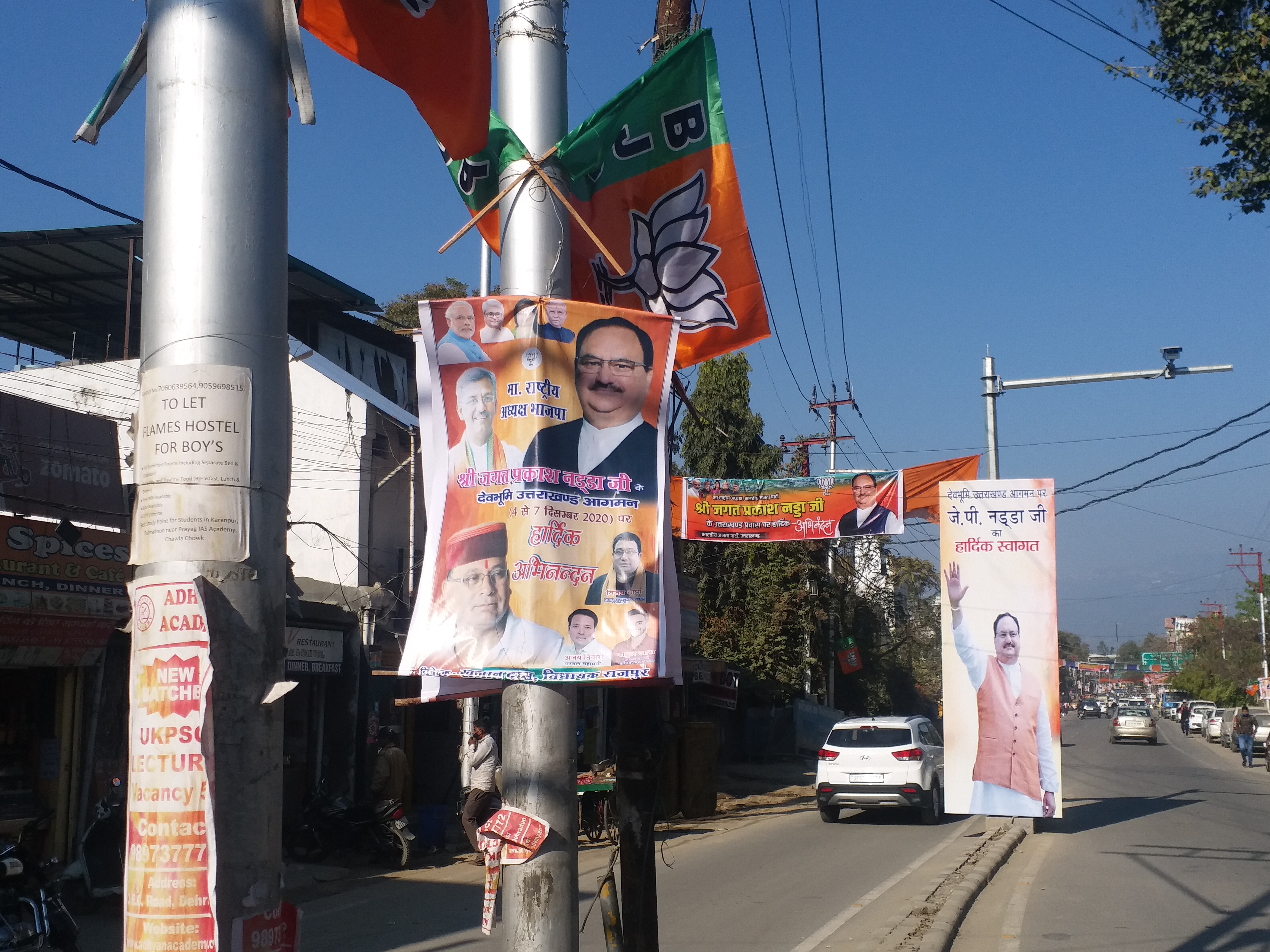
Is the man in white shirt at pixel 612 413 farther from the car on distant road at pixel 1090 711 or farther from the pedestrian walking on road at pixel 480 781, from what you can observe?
the car on distant road at pixel 1090 711

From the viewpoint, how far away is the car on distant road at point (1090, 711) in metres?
99.6

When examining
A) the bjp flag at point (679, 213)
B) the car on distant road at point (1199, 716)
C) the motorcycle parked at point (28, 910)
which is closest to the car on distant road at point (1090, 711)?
the car on distant road at point (1199, 716)

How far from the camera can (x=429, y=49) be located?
3.96 meters

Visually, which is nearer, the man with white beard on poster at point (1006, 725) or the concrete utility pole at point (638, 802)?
the concrete utility pole at point (638, 802)

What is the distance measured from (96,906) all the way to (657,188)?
9.78m

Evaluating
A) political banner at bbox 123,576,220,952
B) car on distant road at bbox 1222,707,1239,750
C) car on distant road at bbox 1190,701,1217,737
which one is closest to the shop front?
political banner at bbox 123,576,220,952

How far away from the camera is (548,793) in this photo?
3686 mm

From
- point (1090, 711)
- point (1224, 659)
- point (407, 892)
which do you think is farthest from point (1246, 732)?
point (1090, 711)

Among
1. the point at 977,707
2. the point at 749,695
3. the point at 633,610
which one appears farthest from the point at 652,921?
the point at 749,695

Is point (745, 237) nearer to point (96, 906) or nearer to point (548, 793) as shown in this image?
point (548, 793)

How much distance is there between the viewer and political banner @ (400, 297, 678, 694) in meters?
3.66

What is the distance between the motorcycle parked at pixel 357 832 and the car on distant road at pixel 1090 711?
89249 mm

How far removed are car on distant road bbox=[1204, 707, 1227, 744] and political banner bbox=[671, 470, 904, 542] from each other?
126ft

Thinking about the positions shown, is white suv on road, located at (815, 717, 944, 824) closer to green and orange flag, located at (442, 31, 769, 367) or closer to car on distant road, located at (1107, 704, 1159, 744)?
green and orange flag, located at (442, 31, 769, 367)
